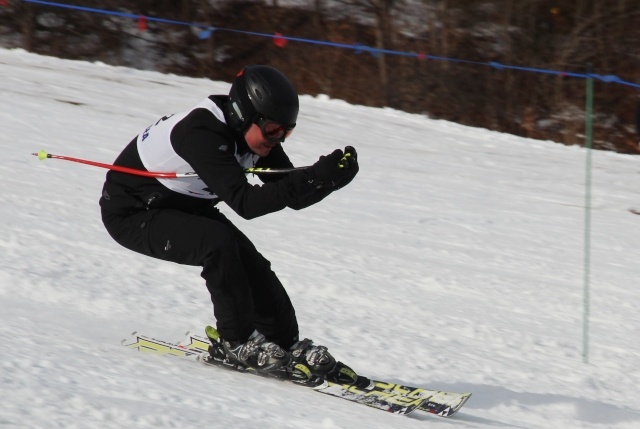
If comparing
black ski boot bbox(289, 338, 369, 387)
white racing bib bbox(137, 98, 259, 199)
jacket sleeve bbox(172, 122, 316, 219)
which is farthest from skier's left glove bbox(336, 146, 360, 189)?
black ski boot bbox(289, 338, 369, 387)

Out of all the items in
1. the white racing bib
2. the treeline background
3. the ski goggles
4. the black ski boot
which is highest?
the ski goggles

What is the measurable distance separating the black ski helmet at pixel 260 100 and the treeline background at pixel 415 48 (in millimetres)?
16561

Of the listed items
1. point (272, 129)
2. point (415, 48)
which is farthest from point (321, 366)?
point (415, 48)

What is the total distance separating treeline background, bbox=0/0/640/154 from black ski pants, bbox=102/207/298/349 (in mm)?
16316

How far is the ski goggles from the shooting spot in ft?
13.5

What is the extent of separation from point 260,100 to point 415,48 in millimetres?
18943

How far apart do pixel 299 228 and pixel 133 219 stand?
12.6 ft

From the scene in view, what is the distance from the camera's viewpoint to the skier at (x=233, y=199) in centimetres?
400

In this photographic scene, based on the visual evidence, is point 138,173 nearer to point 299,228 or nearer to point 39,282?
point 39,282

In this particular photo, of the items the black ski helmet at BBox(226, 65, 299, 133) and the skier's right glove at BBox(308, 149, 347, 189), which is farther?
the black ski helmet at BBox(226, 65, 299, 133)

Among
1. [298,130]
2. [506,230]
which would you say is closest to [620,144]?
[298,130]

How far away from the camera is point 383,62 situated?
21.7m

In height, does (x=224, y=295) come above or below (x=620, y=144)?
above

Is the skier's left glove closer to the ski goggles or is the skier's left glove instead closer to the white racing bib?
the ski goggles
